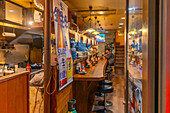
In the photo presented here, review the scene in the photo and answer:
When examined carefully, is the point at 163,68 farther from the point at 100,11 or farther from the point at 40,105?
the point at 100,11

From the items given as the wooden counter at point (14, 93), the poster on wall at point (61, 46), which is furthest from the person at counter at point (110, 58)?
the wooden counter at point (14, 93)

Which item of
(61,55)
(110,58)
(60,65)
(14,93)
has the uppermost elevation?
(61,55)

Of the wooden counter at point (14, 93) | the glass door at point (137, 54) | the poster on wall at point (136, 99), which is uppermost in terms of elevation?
the glass door at point (137, 54)

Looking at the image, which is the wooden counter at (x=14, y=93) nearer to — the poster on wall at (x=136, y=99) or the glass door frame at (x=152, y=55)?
the poster on wall at (x=136, y=99)

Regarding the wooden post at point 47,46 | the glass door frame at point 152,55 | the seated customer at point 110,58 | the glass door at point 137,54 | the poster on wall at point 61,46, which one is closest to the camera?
the glass door frame at point 152,55

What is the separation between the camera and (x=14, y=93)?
1987 mm

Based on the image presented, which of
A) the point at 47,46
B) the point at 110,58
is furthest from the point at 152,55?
the point at 110,58

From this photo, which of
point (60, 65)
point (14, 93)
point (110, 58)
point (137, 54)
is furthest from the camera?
point (110, 58)

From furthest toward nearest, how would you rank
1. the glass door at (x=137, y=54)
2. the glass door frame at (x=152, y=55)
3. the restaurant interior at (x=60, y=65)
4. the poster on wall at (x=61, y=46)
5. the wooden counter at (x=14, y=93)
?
the poster on wall at (x=61, y=46) → the wooden counter at (x=14, y=93) → the restaurant interior at (x=60, y=65) → the glass door at (x=137, y=54) → the glass door frame at (x=152, y=55)

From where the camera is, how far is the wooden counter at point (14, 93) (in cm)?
178

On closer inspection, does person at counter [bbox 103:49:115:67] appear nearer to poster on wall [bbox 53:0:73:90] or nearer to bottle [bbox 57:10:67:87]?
poster on wall [bbox 53:0:73:90]

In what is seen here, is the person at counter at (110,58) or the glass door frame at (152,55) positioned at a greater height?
the glass door frame at (152,55)

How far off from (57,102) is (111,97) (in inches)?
116

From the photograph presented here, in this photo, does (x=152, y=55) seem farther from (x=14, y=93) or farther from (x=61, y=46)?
(x=61, y=46)
